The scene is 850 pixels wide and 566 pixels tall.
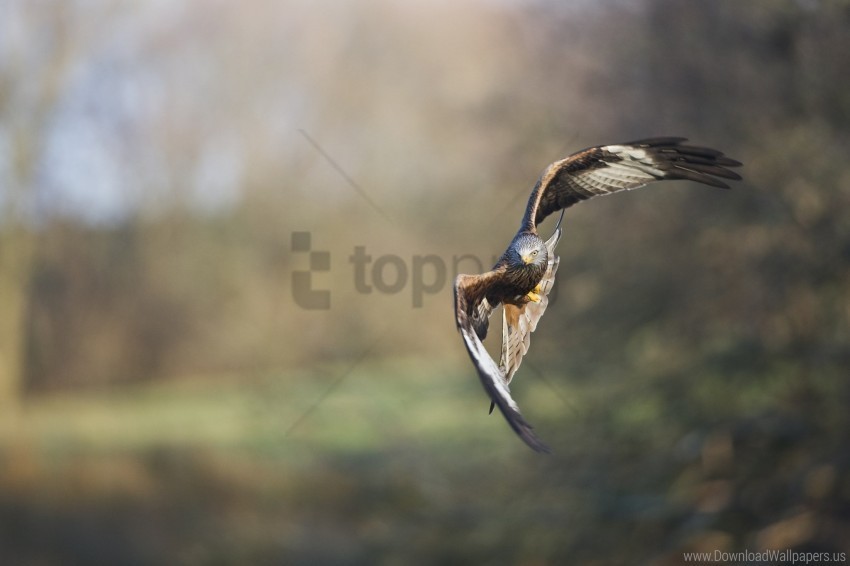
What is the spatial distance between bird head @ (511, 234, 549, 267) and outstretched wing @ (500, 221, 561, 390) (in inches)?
0.6

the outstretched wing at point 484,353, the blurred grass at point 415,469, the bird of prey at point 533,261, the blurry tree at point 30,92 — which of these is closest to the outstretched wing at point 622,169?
the bird of prey at point 533,261

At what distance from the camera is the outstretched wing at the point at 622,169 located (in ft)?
4.76

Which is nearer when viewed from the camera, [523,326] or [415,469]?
[523,326]

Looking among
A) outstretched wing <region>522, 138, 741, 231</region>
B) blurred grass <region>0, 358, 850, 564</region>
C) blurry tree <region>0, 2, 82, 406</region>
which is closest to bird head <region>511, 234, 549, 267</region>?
outstretched wing <region>522, 138, 741, 231</region>

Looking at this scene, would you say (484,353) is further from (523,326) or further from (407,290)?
(407,290)

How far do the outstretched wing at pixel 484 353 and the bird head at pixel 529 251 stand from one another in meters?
0.05

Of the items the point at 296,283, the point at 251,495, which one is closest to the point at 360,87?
the point at 296,283

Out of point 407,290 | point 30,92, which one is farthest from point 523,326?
point 30,92

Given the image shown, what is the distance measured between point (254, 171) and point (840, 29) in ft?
37.7

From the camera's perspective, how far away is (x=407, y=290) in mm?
10945

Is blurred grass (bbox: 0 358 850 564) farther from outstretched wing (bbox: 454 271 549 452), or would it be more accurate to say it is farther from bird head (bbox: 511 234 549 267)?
bird head (bbox: 511 234 549 267)

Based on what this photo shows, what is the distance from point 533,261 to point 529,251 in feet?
0.06

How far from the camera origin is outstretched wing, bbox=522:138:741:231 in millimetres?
1450

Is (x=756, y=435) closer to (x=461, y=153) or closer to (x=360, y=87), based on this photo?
(x=461, y=153)
